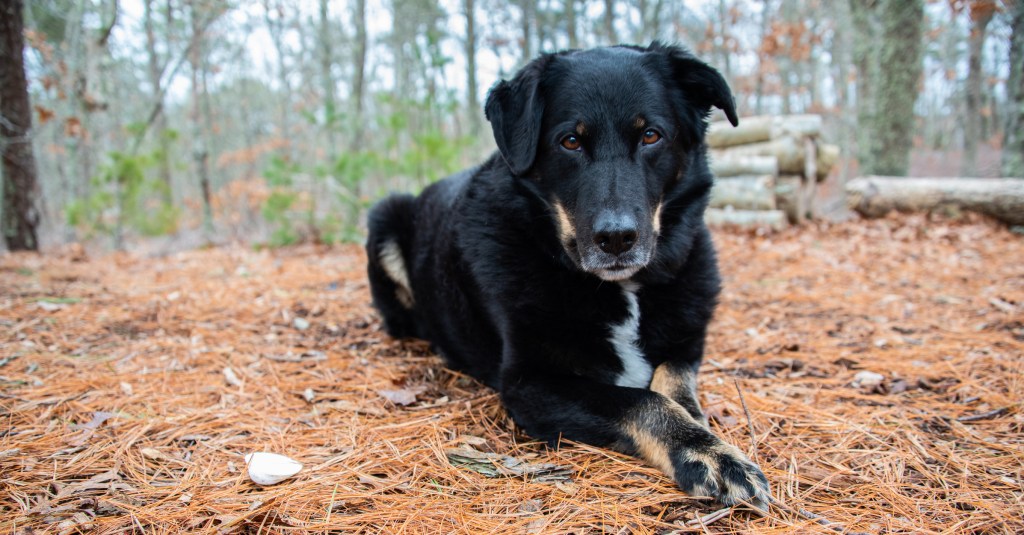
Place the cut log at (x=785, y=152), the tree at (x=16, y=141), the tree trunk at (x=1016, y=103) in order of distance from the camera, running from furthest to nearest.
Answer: the cut log at (x=785, y=152) < the tree trunk at (x=1016, y=103) < the tree at (x=16, y=141)

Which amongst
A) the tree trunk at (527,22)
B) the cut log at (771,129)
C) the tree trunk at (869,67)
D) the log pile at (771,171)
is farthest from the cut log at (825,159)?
the tree trunk at (527,22)

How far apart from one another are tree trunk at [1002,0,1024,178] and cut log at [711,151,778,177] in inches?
130

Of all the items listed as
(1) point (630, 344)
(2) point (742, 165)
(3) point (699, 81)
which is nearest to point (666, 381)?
(1) point (630, 344)

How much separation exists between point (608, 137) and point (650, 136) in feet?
0.69

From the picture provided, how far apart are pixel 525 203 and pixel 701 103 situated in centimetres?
101

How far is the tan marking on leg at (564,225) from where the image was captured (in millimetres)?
2307

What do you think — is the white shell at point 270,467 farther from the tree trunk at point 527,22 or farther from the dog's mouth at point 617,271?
the tree trunk at point 527,22

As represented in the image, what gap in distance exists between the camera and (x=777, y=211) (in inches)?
332

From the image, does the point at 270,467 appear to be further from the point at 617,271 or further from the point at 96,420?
the point at 617,271

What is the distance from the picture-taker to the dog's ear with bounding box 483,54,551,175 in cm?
244

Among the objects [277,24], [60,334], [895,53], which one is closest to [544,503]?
[60,334]

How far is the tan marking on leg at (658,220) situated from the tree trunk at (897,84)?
31.2 feet

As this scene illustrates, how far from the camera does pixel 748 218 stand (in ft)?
28.0

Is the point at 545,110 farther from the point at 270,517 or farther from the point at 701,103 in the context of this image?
the point at 270,517
